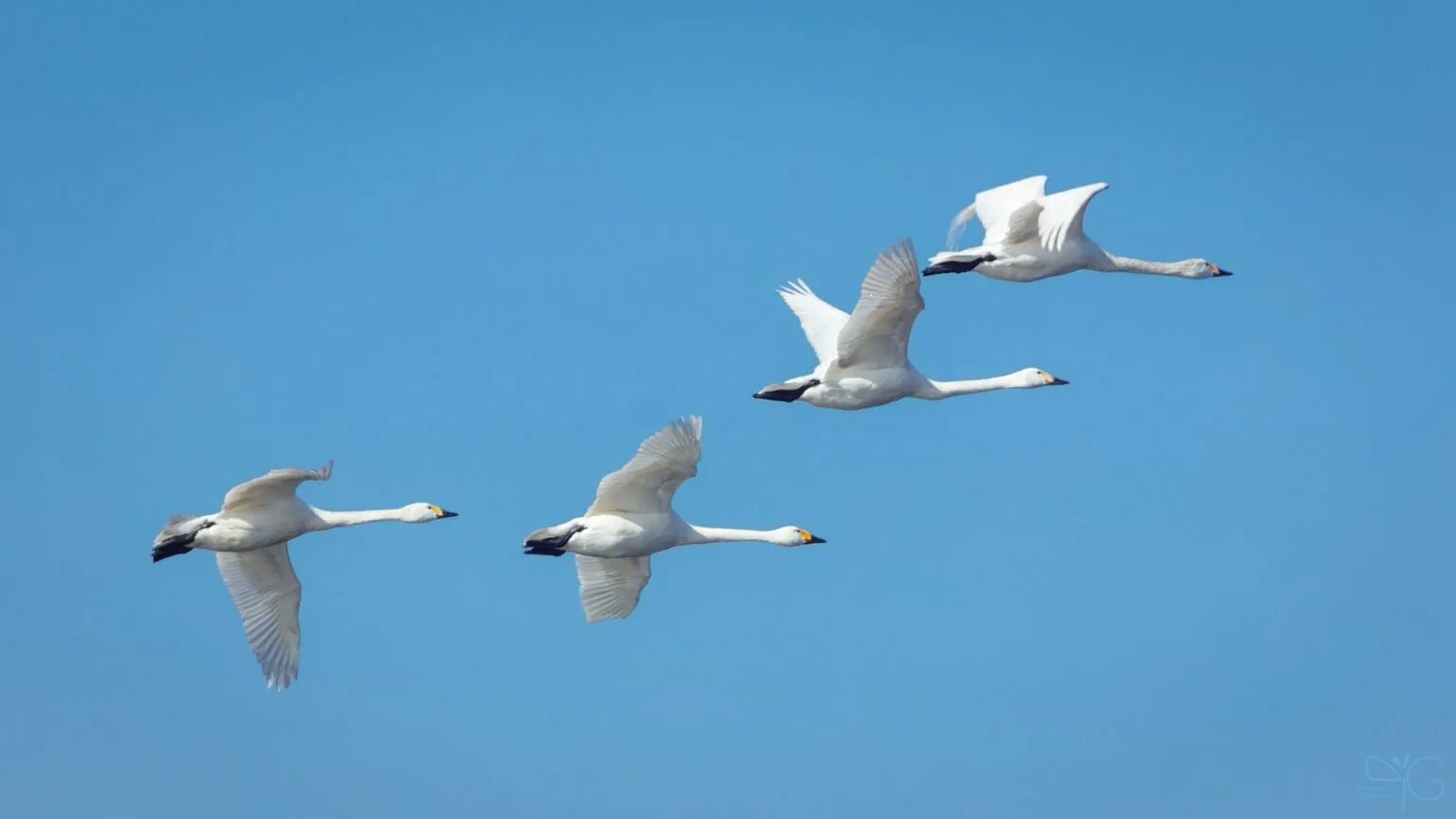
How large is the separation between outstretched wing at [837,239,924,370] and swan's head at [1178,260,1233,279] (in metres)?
7.07

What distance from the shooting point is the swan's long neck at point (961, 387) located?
3884 cm

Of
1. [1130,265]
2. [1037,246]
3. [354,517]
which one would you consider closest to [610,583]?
[354,517]

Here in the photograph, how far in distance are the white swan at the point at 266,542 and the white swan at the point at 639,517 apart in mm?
3300

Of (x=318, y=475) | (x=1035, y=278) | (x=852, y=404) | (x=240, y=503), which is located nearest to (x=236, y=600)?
(x=240, y=503)

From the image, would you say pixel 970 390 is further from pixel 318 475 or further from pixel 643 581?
pixel 318 475

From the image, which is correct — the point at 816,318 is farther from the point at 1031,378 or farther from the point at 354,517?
the point at 354,517

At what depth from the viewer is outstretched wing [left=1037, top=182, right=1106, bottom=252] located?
3712cm

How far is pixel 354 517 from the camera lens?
123ft

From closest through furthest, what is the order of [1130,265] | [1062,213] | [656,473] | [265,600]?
[656,473] → [1062,213] → [265,600] → [1130,265]

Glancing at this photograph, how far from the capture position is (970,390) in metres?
39.7

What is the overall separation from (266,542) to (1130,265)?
15067 millimetres

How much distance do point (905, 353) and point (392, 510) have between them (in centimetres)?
837

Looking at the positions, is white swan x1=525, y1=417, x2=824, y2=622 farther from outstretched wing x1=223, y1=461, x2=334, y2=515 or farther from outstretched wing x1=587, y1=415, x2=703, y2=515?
outstretched wing x1=223, y1=461, x2=334, y2=515

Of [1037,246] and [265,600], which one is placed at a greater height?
[1037,246]
